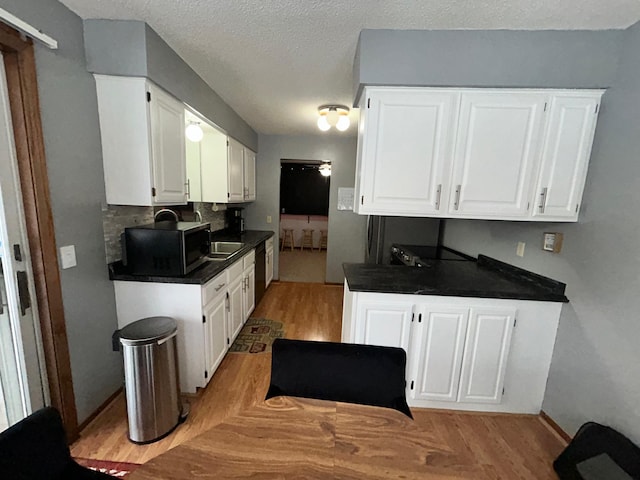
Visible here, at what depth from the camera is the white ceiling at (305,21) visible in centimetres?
143

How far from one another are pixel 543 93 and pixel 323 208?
21.6 ft

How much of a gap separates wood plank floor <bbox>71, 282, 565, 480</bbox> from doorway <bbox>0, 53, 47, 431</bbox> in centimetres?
42

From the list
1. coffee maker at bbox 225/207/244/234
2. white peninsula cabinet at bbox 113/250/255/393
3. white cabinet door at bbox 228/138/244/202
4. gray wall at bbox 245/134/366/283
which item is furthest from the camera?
gray wall at bbox 245/134/366/283

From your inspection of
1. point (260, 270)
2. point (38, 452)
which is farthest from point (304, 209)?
point (38, 452)

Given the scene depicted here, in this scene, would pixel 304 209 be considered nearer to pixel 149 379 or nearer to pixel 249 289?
pixel 249 289

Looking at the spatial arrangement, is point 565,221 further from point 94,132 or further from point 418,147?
point 94,132

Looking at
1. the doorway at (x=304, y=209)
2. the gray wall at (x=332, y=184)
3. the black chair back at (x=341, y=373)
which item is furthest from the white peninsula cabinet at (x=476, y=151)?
the doorway at (x=304, y=209)

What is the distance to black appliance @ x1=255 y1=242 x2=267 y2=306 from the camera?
3.58 metres

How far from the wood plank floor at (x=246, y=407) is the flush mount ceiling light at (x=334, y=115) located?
8.30 ft

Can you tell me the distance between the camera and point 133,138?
177 centimetres

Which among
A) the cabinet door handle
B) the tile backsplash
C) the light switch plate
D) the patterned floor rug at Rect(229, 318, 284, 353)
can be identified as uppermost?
the cabinet door handle

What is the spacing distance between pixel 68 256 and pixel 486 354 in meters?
2.68

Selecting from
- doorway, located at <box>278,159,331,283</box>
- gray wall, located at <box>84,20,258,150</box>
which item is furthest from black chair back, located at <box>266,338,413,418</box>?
doorway, located at <box>278,159,331,283</box>

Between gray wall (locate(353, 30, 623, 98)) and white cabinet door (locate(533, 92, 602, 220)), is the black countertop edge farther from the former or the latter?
gray wall (locate(353, 30, 623, 98))
